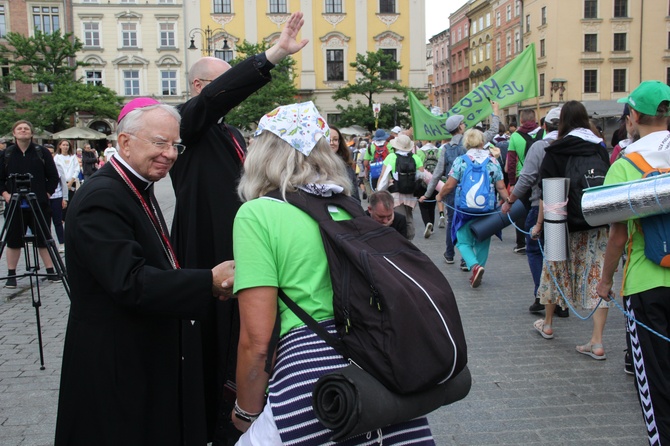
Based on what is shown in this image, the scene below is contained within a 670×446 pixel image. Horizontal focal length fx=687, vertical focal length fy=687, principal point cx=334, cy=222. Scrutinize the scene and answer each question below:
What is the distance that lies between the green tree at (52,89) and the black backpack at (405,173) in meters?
41.8

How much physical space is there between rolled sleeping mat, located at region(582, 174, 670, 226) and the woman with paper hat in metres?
1.58

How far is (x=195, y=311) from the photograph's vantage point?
8.27 ft

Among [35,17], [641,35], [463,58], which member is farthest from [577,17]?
[35,17]

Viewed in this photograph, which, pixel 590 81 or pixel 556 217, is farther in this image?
pixel 590 81

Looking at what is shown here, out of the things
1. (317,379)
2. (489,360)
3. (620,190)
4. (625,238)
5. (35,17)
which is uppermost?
(35,17)

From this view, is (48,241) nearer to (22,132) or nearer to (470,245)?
(22,132)

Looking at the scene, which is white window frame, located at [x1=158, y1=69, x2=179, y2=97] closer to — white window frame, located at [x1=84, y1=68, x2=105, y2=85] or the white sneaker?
white window frame, located at [x1=84, y1=68, x2=105, y2=85]

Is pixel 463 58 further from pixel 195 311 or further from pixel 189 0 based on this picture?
pixel 195 311

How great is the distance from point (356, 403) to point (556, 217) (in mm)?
3964

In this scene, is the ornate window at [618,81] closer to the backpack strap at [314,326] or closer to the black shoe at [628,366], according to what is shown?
the black shoe at [628,366]

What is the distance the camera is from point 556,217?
5527 millimetres

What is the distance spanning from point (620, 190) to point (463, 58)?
292 feet

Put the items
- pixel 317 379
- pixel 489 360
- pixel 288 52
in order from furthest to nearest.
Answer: pixel 489 360
pixel 288 52
pixel 317 379

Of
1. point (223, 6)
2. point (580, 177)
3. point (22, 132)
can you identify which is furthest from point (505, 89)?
point (223, 6)
